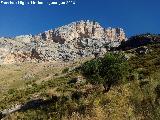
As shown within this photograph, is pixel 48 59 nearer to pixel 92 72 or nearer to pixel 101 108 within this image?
pixel 92 72

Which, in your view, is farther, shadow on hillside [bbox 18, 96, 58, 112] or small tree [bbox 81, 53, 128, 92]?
shadow on hillside [bbox 18, 96, 58, 112]

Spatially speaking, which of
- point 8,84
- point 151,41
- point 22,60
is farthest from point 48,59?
point 8,84

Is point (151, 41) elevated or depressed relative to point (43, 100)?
elevated

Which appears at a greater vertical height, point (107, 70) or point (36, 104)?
point (107, 70)

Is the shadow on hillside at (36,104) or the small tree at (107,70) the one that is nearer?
the small tree at (107,70)

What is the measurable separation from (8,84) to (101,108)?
10274 cm

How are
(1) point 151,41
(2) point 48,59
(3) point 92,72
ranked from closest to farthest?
(3) point 92,72, (1) point 151,41, (2) point 48,59

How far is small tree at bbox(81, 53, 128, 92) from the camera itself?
151 ft

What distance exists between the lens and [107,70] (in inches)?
1874

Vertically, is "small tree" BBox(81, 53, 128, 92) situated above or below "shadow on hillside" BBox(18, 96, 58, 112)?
above

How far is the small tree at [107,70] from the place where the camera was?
45.9 m

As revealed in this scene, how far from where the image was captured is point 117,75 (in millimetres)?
45938

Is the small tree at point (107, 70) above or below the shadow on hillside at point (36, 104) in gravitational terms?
above

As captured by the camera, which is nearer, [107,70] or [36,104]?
[107,70]
